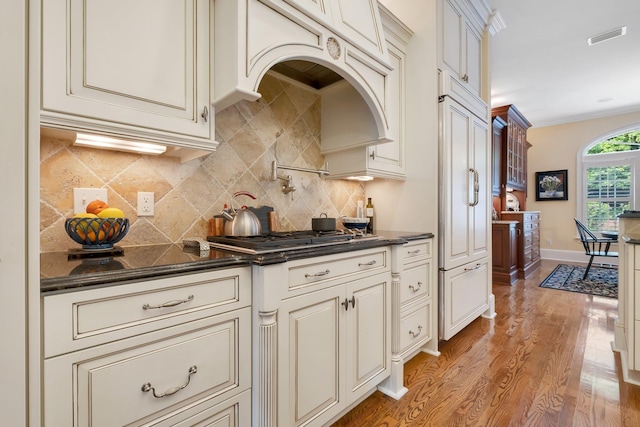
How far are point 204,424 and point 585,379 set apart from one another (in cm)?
228

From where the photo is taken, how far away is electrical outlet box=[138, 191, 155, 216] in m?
1.43

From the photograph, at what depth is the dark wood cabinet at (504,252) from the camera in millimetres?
4336

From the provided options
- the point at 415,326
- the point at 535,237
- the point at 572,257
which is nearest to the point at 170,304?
the point at 415,326

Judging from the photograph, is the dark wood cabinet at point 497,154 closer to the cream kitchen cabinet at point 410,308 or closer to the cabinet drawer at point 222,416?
the cream kitchen cabinet at point 410,308

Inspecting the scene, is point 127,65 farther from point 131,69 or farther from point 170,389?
point 170,389

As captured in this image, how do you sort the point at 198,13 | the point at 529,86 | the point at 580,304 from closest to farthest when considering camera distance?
the point at 198,13 → the point at 580,304 → the point at 529,86

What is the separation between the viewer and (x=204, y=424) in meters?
1.05

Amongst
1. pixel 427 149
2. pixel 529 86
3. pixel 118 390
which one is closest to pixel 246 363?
pixel 118 390

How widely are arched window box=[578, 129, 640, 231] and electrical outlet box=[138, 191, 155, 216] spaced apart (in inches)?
304

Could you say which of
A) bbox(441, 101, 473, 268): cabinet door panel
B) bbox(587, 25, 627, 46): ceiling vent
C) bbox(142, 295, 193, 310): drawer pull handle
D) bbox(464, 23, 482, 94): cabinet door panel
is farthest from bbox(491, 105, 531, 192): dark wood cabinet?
bbox(142, 295, 193, 310): drawer pull handle

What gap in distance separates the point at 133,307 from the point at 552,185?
7.88 meters

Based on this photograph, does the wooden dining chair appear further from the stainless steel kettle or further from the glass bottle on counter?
the stainless steel kettle
